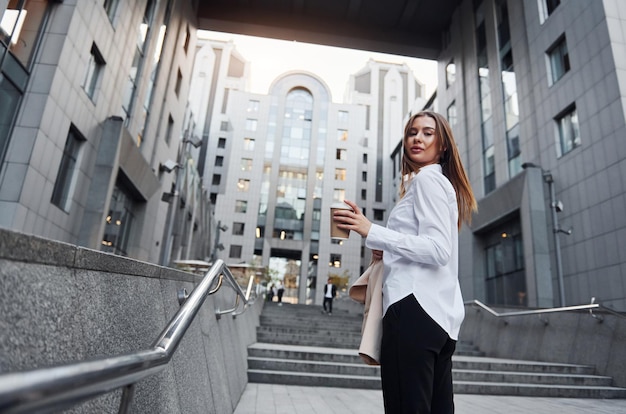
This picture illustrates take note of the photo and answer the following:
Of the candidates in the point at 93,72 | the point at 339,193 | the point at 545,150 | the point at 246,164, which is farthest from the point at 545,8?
the point at 246,164

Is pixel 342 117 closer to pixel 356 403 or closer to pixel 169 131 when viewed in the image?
pixel 169 131

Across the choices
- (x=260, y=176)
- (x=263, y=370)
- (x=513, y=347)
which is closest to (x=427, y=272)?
(x=263, y=370)

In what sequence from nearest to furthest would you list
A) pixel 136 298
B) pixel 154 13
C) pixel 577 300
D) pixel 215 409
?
pixel 136 298 < pixel 215 409 < pixel 577 300 < pixel 154 13

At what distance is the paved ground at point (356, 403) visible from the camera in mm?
5129

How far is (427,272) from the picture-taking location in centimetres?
178

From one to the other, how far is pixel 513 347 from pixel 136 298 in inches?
427

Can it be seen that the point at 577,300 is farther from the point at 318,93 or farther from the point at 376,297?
the point at 318,93

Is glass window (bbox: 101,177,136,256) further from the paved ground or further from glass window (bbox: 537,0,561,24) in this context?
glass window (bbox: 537,0,561,24)

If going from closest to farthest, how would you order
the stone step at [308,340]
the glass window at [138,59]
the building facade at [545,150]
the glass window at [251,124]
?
1. the stone step at [308,340]
2. the building facade at [545,150]
3. the glass window at [138,59]
4. the glass window at [251,124]

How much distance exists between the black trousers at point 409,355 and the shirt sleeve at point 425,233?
196 mm

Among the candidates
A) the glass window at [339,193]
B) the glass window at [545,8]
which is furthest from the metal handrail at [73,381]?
the glass window at [339,193]

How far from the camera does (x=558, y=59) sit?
1678cm

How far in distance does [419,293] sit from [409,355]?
0.83 feet

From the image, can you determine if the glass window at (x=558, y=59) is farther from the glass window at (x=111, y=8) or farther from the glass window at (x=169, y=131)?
the glass window at (x=169, y=131)
